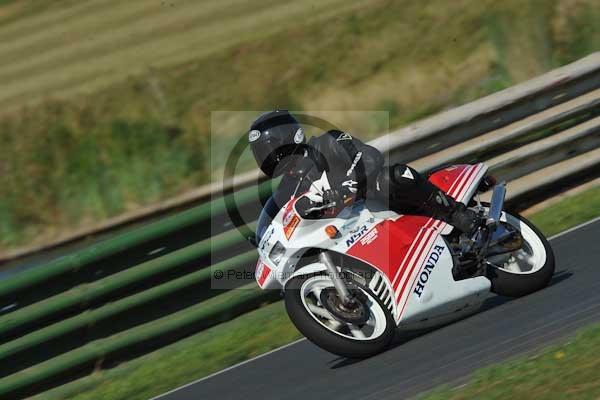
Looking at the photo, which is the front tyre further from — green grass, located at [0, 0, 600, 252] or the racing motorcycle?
green grass, located at [0, 0, 600, 252]

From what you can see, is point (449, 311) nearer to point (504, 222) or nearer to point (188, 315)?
point (504, 222)

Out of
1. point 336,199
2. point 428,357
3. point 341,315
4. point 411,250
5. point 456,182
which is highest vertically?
point 336,199

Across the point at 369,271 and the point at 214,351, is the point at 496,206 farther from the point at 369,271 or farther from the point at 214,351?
the point at 214,351

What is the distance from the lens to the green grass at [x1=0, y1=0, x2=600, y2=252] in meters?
12.3

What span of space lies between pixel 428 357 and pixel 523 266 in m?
1.34

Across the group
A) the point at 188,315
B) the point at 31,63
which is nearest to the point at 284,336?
the point at 188,315

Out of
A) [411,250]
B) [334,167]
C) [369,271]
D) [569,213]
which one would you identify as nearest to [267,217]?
[334,167]

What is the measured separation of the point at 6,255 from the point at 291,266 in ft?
20.9

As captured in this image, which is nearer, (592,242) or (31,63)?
(592,242)

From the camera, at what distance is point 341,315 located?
243 inches

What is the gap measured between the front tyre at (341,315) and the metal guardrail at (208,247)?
2.18 m

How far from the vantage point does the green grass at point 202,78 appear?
484 inches

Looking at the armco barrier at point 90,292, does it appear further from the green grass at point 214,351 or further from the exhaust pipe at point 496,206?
the exhaust pipe at point 496,206

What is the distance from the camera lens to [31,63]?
44.0ft
